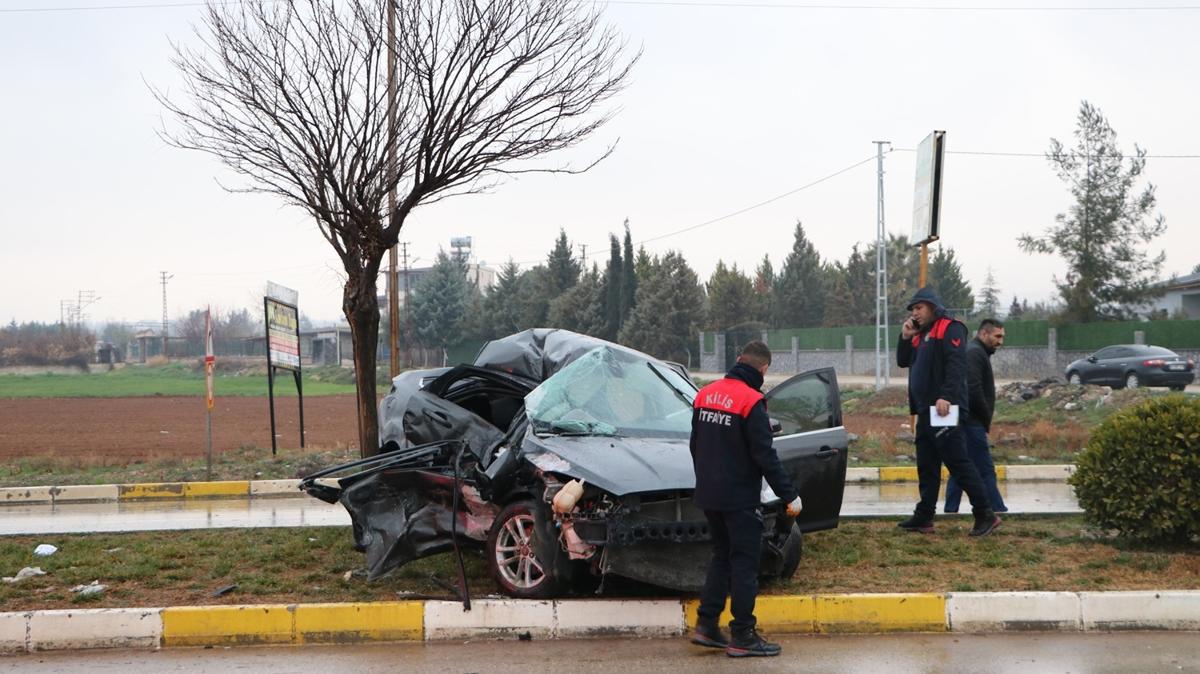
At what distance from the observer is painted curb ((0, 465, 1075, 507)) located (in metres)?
14.5

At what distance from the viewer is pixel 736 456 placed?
5.99m

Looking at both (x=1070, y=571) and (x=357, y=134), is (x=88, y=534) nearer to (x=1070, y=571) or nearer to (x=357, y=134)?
(x=357, y=134)

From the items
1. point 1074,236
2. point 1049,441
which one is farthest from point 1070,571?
point 1074,236

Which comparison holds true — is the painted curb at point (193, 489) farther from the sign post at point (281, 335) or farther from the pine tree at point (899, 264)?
the pine tree at point (899, 264)

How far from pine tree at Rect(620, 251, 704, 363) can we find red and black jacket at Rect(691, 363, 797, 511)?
2289 inches

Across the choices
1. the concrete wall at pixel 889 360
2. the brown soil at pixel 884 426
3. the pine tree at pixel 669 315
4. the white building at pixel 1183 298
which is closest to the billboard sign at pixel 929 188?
the brown soil at pixel 884 426

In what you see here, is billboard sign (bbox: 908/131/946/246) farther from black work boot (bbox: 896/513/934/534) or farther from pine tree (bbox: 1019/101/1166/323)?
pine tree (bbox: 1019/101/1166/323)

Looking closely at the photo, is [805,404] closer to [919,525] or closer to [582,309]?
[919,525]

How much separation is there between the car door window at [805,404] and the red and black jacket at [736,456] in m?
2.25

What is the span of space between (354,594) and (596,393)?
2.11 m

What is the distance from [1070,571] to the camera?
741cm

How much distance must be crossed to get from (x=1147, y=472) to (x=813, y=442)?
7.45ft

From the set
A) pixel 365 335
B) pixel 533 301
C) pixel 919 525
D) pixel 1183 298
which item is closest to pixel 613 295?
pixel 533 301

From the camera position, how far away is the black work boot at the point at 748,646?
234 inches
